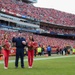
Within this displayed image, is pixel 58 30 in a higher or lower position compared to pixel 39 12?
lower

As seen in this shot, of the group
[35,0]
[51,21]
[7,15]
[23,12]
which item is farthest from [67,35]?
[7,15]

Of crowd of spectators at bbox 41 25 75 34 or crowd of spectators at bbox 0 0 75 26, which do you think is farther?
crowd of spectators at bbox 41 25 75 34

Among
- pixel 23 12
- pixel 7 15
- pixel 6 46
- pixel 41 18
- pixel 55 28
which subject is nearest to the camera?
pixel 6 46

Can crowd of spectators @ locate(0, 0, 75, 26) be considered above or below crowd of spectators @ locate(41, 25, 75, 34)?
above

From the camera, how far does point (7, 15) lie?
59.8 m

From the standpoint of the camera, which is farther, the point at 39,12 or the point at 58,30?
the point at 58,30

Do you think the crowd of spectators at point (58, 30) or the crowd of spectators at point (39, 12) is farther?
the crowd of spectators at point (58, 30)

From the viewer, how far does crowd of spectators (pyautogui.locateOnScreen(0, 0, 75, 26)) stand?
63.5 metres

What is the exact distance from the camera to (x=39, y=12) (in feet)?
261

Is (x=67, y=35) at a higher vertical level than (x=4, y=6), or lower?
lower

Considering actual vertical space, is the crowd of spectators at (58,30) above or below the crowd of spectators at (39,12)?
below

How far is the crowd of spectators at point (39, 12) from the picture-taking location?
6352cm

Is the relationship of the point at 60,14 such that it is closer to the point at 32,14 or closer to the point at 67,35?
the point at 67,35

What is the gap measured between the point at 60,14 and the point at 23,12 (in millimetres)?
23893
